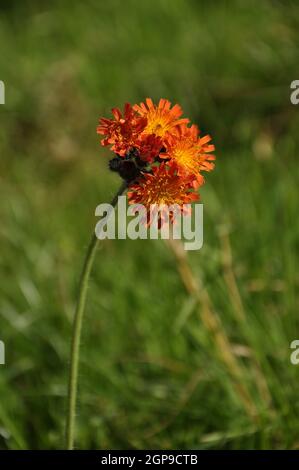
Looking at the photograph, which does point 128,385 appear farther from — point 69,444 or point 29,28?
point 29,28

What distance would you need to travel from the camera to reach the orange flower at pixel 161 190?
48.5 inches

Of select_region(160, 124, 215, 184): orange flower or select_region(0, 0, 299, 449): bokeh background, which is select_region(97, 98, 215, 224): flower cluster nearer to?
select_region(160, 124, 215, 184): orange flower

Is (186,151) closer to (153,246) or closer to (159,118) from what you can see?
(159,118)

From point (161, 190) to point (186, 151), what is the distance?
80mm

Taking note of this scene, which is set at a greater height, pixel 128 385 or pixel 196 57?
pixel 196 57

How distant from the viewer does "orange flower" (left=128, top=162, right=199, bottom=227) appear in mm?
1232

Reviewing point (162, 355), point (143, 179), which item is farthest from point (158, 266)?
point (143, 179)

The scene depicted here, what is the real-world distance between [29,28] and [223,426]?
8.85 ft

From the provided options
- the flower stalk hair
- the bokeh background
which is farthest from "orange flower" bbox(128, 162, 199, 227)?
the bokeh background

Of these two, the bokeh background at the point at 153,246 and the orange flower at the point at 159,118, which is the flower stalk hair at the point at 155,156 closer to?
the orange flower at the point at 159,118

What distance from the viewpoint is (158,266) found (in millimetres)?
2498

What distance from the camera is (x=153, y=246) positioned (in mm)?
2613
